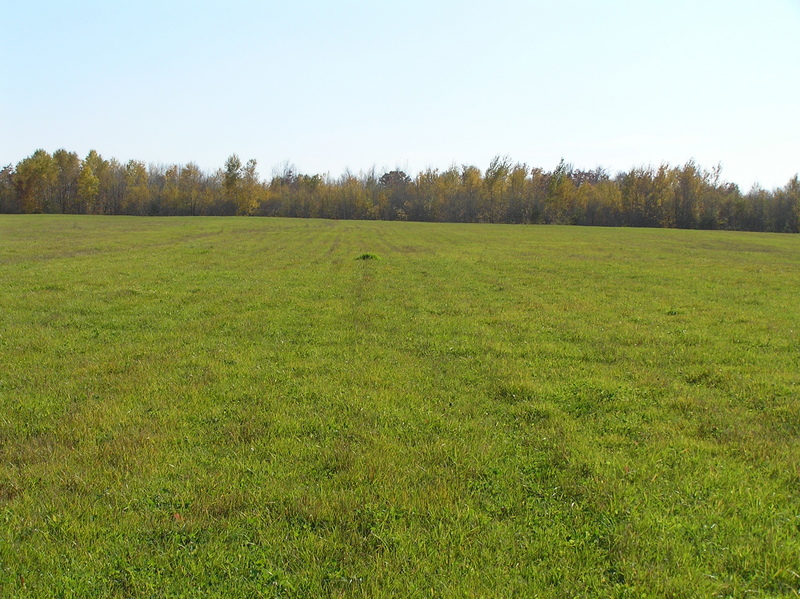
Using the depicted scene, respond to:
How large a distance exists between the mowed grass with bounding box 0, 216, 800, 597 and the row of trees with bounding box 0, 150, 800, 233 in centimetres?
9336

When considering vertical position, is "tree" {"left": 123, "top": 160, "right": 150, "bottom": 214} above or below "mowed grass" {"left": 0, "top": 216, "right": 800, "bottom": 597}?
above

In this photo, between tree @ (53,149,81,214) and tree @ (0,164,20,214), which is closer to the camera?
tree @ (0,164,20,214)

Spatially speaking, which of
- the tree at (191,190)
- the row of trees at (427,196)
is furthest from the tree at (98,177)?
the tree at (191,190)

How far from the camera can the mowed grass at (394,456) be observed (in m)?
3.31

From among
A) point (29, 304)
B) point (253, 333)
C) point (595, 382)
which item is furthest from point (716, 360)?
point (29, 304)

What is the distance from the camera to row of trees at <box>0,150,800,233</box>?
90500 mm

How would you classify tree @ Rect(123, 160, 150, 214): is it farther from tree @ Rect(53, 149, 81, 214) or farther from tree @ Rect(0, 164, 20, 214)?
tree @ Rect(0, 164, 20, 214)

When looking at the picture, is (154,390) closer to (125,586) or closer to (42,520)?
(42,520)

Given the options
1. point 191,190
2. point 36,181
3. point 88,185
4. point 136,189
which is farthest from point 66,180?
point 191,190

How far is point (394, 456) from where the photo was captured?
4.79 metres

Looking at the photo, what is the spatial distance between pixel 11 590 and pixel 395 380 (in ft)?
15.3

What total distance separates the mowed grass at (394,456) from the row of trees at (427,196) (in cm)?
9336

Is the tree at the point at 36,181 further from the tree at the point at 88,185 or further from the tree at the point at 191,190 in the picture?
the tree at the point at 191,190

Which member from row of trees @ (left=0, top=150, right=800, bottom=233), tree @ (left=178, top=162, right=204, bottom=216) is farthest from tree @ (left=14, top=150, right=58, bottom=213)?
tree @ (left=178, top=162, right=204, bottom=216)
